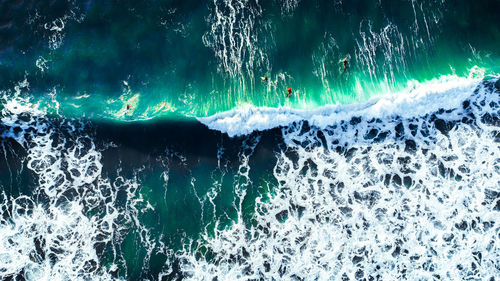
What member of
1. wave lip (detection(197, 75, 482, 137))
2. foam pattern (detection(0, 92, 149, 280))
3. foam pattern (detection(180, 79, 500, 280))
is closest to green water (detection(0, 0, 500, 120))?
wave lip (detection(197, 75, 482, 137))

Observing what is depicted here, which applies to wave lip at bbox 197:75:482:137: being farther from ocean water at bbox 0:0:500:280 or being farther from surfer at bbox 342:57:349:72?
surfer at bbox 342:57:349:72

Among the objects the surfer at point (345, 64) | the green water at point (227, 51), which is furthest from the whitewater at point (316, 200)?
the surfer at point (345, 64)

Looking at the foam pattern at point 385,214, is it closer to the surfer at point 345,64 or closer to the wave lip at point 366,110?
the wave lip at point 366,110

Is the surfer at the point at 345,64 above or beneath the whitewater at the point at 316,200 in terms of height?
above

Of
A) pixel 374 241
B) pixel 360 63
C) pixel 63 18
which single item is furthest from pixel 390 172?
pixel 63 18

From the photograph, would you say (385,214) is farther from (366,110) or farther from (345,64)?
(345,64)
